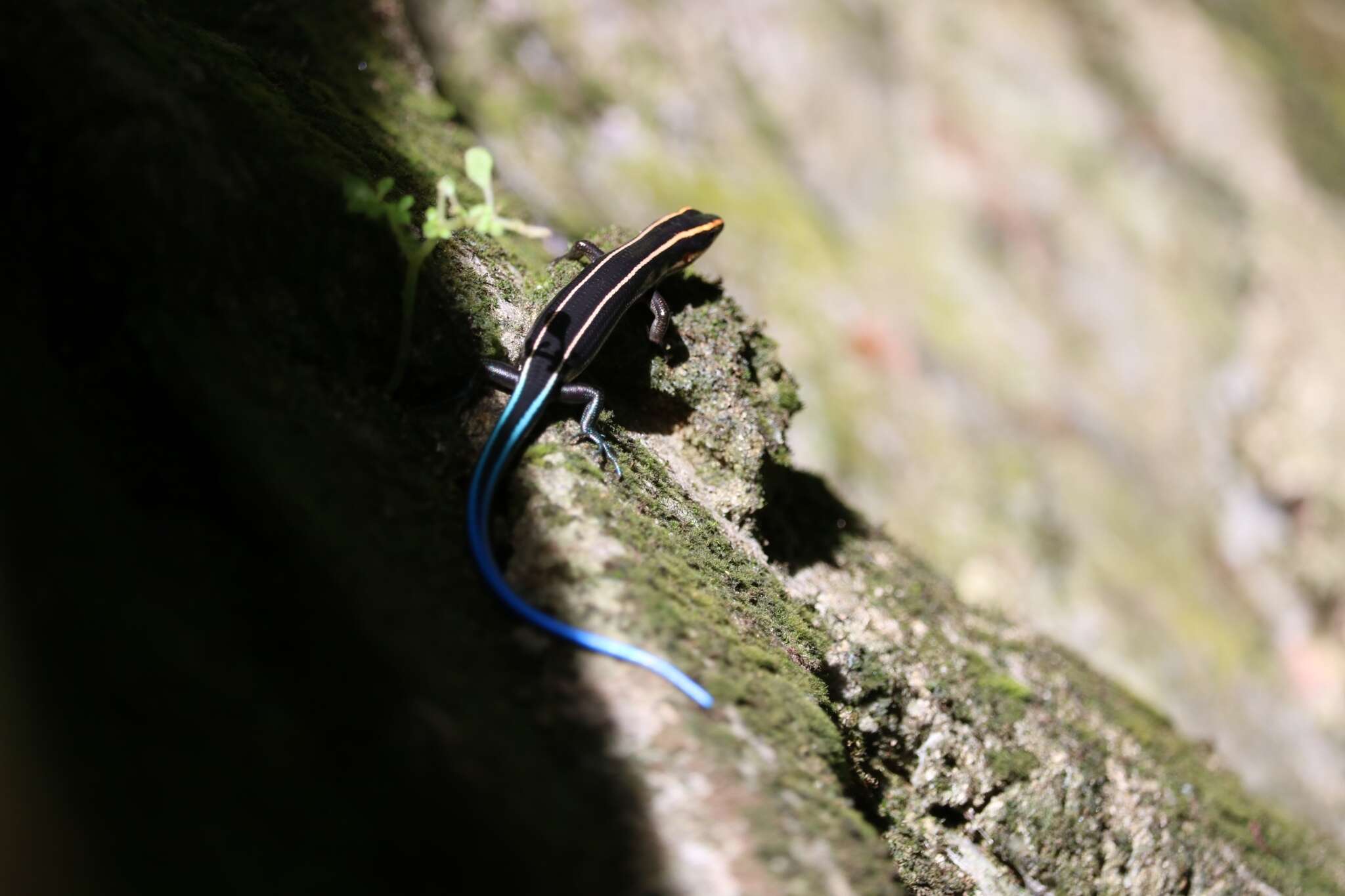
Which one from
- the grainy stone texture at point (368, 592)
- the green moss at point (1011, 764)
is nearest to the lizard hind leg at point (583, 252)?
the grainy stone texture at point (368, 592)

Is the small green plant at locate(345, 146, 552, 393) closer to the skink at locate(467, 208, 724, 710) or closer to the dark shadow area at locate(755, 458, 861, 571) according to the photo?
the skink at locate(467, 208, 724, 710)

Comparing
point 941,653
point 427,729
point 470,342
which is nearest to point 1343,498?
point 941,653

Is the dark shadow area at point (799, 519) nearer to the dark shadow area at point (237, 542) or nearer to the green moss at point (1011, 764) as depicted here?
the green moss at point (1011, 764)

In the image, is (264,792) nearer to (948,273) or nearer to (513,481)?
(513,481)

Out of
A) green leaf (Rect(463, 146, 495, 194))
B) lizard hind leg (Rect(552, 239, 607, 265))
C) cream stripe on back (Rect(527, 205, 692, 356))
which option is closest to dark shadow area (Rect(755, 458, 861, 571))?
cream stripe on back (Rect(527, 205, 692, 356))

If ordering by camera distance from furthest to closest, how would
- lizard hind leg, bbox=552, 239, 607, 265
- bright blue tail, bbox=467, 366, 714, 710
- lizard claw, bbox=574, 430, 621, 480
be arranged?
1. lizard hind leg, bbox=552, 239, 607, 265
2. lizard claw, bbox=574, 430, 621, 480
3. bright blue tail, bbox=467, 366, 714, 710

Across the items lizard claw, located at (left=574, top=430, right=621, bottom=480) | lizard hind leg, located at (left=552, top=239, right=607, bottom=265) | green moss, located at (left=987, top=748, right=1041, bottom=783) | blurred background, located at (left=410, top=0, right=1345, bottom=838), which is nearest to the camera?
lizard claw, located at (left=574, top=430, right=621, bottom=480)

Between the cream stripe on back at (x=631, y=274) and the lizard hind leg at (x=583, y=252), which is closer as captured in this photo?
the cream stripe on back at (x=631, y=274)
